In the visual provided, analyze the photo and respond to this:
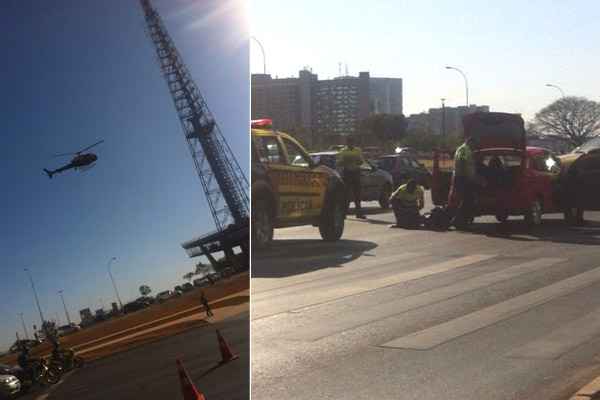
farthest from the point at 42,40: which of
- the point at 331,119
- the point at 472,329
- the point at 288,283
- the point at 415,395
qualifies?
the point at 331,119

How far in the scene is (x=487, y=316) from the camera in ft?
27.0

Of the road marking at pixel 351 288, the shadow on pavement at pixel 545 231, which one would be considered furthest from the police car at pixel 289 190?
the shadow on pavement at pixel 545 231

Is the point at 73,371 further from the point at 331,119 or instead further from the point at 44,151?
the point at 331,119

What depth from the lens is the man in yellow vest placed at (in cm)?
1752

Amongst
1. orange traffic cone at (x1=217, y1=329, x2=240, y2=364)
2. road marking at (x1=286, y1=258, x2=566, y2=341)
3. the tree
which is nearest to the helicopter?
orange traffic cone at (x1=217, y1=329, x2=240, y2=364)

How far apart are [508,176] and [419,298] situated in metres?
8.93

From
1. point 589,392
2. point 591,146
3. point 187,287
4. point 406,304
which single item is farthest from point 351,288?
point 591,146

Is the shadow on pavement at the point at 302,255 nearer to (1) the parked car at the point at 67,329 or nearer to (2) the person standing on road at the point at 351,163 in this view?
(2) the person standing on road at the point at 351,163

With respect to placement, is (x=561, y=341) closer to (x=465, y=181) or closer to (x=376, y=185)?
(x=465, y=181)

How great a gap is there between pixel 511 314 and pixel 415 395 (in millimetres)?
3157

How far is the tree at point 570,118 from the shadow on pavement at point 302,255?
3510 cm

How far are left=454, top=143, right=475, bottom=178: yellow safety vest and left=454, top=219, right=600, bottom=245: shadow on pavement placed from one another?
1.02 metres

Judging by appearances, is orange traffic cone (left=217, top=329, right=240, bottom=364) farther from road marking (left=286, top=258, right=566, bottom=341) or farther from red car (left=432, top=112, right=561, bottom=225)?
red car (left=432, top=112, right=561, bottom=225)

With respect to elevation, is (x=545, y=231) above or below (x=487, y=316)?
above
